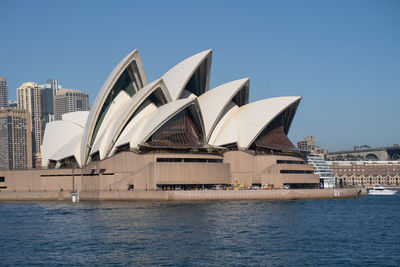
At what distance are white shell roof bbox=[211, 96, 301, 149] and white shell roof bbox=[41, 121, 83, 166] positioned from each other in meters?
20.2

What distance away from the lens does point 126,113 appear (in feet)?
248

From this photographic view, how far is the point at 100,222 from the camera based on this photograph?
47.0 metres

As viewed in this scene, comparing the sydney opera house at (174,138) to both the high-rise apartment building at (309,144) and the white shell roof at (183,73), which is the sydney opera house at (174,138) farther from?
the high-rise apartment building at (309,144)

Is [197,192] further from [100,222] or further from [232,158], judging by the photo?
[100,222]

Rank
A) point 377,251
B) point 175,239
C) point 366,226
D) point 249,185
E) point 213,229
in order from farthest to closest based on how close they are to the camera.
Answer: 1. point 249,185
2. point 366,226
3. point 213,229
4. point 175,239
5. point 377,251

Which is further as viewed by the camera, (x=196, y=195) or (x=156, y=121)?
(x=156, y=121)

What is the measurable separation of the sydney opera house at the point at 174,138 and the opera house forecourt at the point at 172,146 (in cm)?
13

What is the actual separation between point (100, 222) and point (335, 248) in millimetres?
20026

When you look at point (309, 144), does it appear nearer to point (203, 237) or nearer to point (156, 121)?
point (156, 121)

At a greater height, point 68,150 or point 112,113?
point 112,113

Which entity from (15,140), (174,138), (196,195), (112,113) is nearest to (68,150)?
(112,113)

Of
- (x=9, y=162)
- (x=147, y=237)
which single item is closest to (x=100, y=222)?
(x=147, y=237)

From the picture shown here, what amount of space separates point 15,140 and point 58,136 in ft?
368

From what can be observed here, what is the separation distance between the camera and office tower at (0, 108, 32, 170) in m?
192
